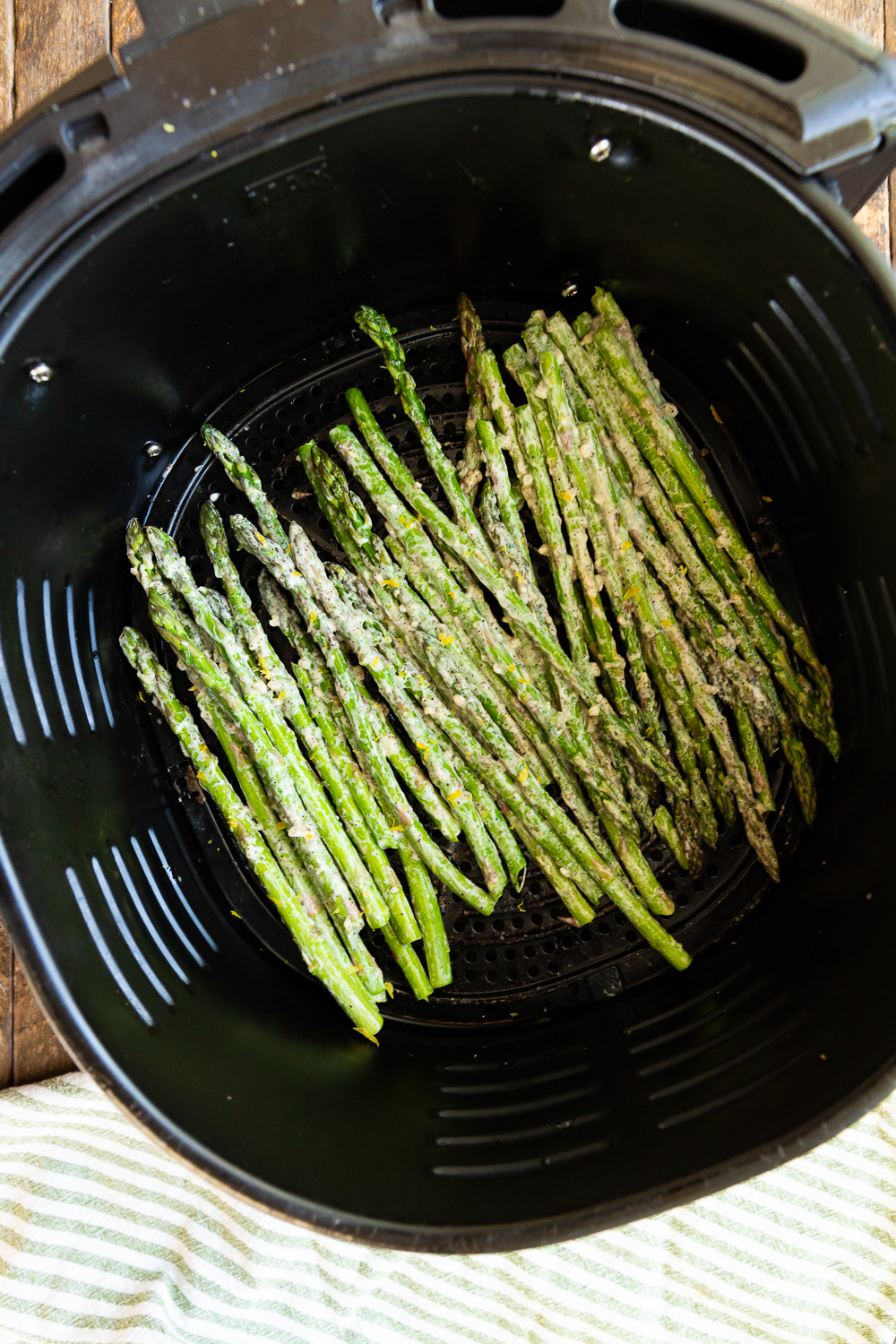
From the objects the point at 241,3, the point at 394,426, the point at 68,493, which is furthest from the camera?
the point at 394,426

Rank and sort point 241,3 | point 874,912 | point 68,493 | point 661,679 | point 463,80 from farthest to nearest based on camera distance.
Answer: point 661,679
point 68,493
point 874,912
point 463,80
point 241,3

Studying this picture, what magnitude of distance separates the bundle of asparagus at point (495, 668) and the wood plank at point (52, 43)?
4.30 feet

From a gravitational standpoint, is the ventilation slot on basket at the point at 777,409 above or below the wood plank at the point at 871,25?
below

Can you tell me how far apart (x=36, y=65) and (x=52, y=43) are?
9 centimetres

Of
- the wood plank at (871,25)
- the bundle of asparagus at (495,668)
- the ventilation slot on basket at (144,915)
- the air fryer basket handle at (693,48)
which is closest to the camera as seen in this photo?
the air fryer basket handle at (693,48)

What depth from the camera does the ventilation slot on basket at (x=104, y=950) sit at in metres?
1.76

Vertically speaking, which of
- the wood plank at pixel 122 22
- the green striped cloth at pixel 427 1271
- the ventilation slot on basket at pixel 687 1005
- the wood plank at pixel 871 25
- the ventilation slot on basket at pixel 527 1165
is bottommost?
the green striped cloth at pixel 427 1271

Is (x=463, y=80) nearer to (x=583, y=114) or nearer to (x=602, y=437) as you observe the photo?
(x=583, y=114)

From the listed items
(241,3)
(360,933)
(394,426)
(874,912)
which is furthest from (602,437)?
(360,933)

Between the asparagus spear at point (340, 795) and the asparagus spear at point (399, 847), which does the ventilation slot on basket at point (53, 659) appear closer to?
the asparagus spear at point (340, 795)

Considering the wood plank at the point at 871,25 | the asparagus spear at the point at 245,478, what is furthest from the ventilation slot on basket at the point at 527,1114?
the wood plank at the point at 871,25

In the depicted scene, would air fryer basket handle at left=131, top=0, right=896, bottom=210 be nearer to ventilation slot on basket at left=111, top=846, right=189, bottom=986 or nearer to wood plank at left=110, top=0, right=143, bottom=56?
wood plank at left=110, top=0, right=143, bottom=56

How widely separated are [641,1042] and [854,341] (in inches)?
69.3

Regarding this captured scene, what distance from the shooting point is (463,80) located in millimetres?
1492
